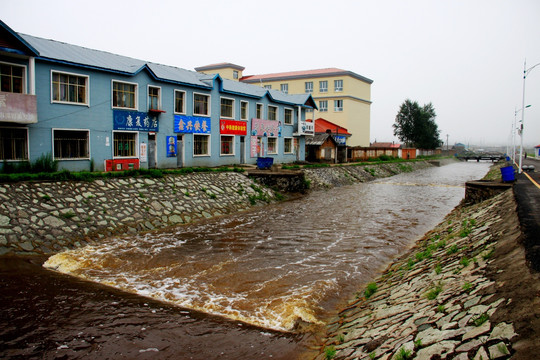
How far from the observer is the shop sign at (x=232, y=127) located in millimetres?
31984

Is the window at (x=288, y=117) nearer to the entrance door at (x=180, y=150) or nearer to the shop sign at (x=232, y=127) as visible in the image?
the shop sign at (x=232, y=127)

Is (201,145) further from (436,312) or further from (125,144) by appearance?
(436,312)

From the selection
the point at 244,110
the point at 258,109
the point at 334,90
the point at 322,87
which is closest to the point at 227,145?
the point at 244,110

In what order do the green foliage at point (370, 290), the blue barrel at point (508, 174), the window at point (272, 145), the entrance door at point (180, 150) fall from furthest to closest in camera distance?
the window at point (272, 145) < the entrance door at point (180, 150) < the blue barrel at point (508, 174) < the green foliage at point (370, 290)

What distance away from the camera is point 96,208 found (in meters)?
16.3

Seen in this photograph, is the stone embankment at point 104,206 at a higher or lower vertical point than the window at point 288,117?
lower

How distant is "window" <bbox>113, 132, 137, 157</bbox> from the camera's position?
24.4m

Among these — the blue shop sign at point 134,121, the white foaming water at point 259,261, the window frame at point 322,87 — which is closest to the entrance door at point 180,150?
the blue shop sign at point 134,121

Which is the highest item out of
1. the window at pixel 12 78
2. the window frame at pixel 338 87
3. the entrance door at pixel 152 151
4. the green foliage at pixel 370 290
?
the window frame at pixel 338 87

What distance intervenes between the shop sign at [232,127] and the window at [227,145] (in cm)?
48

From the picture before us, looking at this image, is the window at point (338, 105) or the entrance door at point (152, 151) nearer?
the entrance door at point (152, 151)

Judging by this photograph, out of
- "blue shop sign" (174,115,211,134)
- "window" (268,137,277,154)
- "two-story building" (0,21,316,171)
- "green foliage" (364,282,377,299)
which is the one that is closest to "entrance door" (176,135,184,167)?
"two-story building" (0,21,316,171)

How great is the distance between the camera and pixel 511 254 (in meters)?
7.59

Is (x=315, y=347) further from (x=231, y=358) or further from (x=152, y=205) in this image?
(x=152, y=205)
